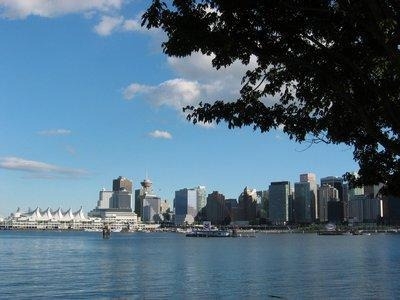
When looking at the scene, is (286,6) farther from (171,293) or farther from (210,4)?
(171,293)

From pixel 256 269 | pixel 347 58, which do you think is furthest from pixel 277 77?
pixel 256 269

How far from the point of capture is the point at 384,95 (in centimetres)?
1082

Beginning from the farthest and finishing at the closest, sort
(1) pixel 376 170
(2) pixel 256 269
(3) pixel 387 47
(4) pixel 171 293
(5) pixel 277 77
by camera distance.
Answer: (2) pixel 256 269 → (4) pixel 171 293 → (1) pixel 376 170 → (5) pixel 277 77 → (3) pixel 387 47

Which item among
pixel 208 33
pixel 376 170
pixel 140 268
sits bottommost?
pixel 140 268

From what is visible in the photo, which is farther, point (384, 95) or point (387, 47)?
point (384, 95)

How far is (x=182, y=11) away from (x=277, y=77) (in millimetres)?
2852

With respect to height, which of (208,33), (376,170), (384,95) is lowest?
(376,170)

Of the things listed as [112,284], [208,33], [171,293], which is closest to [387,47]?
[208,33]

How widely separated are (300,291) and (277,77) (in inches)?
1204

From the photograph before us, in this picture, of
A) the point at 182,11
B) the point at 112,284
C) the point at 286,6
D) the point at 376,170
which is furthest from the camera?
the point at 112,284

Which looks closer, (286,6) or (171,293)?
(286,6)

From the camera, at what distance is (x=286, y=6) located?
1000cm

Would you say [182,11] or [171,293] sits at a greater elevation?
[182,11]

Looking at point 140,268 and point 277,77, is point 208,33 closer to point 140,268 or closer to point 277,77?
point 277,77
